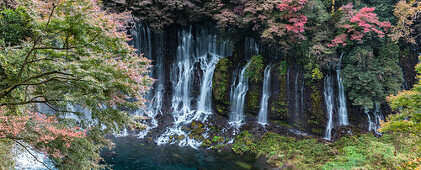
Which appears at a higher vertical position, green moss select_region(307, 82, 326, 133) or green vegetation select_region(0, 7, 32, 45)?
green vegetation select_region(0, 7, 32, 45)

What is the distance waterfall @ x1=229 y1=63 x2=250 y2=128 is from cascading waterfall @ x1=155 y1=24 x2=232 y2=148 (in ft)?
6.49

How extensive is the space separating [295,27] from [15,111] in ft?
43.7

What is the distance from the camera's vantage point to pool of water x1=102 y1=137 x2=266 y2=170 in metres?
11.1

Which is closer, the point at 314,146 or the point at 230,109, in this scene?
the point at 314,146

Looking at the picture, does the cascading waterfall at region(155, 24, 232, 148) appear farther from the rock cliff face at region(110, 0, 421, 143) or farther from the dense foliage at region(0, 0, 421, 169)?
the dense foliage at region(0, 0, 421, 169)

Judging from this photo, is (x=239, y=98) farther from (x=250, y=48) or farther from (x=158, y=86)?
(x=158, y=86)

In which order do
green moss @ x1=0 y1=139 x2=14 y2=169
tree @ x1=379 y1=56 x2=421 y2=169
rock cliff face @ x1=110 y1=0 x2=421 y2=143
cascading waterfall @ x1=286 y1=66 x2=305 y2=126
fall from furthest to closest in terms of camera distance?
cascading waterfall @ x1=286 y1=66 x2=305 y2=126
rock cliff face @ x1=110 y1=0 x2=421 y2=143
tree @ x1=379 y1=56 x2=421 y2=169
green moss @ x1=0 y1=139 x2=14 y2=169

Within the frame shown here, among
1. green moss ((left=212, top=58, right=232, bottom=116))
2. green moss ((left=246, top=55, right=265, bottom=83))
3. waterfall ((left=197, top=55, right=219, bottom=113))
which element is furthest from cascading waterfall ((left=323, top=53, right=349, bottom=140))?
waterfall ((left=197, top=55, right=219, bottom=113))

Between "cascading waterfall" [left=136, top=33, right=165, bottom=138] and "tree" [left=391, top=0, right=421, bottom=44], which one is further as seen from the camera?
"cascading waterfall" [left=136, top=33, right=165, bottom=138]

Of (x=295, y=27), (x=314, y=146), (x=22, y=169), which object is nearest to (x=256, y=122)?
(x=314, y=146)

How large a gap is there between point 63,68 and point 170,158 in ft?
29.1

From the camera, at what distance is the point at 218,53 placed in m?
18.9

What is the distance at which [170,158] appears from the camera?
39.8ft

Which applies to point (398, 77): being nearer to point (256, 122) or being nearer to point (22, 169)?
point (256, 122)
